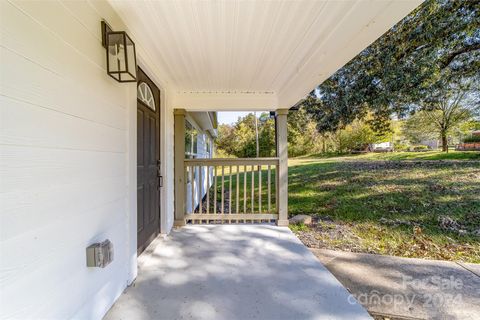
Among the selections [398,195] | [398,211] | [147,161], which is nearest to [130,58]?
[147,161]

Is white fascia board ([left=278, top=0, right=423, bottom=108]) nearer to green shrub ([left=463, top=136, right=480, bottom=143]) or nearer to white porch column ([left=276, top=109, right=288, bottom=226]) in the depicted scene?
white porch column ([left=276, top=109, right=288, bottom=226])

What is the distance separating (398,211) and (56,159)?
532 cm

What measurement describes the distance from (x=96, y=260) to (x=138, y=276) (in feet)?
2.80

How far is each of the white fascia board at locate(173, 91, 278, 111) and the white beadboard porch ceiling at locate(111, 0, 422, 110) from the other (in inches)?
18.3

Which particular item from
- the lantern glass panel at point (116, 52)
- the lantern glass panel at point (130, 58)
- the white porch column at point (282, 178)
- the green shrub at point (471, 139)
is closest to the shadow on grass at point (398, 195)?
the white porch column at point (282, 178)

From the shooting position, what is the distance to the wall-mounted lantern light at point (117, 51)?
162 centimetres

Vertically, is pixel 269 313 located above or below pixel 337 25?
below

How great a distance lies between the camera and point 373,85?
5.25 m

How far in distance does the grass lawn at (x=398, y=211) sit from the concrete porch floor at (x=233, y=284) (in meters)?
0.93

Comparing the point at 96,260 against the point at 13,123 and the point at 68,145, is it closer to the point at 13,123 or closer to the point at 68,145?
the point at 68,145

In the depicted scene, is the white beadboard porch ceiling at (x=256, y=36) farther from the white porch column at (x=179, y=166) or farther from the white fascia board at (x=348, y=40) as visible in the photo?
the white porch column at (x=179, y=166)

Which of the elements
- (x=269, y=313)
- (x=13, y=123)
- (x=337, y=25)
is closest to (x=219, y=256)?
(x=269, y=313)

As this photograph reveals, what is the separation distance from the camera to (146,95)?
2.78 metres

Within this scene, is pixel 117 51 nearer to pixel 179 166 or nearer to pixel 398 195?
pixel 179 166
